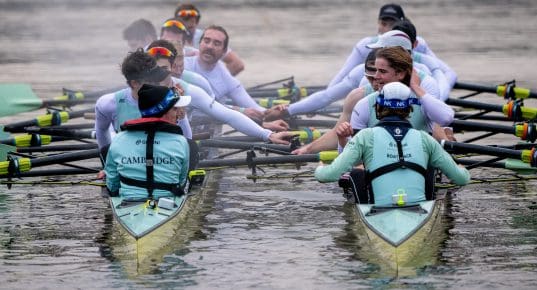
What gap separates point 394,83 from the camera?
502 inches

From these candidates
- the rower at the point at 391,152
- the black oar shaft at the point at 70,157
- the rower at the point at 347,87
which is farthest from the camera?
the black oar shaft at the point at 70,157

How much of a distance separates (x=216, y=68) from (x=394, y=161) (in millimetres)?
7579

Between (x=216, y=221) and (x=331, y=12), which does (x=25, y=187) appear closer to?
(x=216, y=221)

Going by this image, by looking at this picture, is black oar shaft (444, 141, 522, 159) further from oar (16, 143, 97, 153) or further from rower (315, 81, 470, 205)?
oar (16, 143, 97, 153)

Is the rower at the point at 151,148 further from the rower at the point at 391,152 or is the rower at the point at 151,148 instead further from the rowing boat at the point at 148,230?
the rower at the point at 391,152

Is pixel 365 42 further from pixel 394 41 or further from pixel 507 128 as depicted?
pixel 394 41

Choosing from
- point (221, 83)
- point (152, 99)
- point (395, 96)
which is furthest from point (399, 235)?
point (221, 83)

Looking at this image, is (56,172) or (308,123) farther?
(308,123)

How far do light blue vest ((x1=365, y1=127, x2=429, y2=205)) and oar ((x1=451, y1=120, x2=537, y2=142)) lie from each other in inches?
180

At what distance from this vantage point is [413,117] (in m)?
14.4

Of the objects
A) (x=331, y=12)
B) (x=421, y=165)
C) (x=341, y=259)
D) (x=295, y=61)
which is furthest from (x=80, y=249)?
(x=331, y=12)

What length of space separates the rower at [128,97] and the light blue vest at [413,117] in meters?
2.13

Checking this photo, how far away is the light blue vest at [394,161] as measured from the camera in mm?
12875

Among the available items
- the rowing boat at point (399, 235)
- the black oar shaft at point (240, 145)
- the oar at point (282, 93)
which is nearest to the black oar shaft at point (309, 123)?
the oar at point (282, 93)
